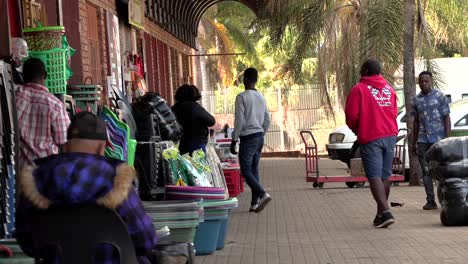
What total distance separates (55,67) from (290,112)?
27.9 meters

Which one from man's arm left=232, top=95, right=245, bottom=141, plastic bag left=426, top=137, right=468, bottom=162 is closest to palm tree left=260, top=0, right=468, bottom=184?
man's arm left=232, top=95, right=245, bottom=141

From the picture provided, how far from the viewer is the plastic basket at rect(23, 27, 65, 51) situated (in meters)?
9.36

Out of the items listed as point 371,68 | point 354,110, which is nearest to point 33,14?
point 354,110

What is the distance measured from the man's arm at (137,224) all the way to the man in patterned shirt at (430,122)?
353 inches

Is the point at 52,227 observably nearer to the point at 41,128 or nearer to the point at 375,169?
the point at 41,128

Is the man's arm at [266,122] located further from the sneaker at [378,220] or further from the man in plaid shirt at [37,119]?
the man in plaid shirt at [37,119]

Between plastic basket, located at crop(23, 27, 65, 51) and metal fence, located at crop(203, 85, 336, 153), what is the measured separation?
27.0 m

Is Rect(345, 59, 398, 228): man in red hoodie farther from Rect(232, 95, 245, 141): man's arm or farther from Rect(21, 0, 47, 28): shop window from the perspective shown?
Rect(21, 0, 47, 28): shop window

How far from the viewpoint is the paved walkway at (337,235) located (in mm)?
9352

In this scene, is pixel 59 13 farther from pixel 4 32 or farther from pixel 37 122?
pixel 37 122

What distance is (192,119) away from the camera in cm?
1241

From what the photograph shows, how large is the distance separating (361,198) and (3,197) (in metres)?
9.05

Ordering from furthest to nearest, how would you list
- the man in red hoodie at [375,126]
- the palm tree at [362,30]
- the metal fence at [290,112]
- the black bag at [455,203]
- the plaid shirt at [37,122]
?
the metal fence at [290,112]
the palm tree at [362,30]
the man in red hoodie at [375,126]
the black bag at [455,203]
the plaid shirt at [37,122]

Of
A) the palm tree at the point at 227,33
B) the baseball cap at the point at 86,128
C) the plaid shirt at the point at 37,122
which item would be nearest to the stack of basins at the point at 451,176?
the plaid shirt at the point at 37,122
